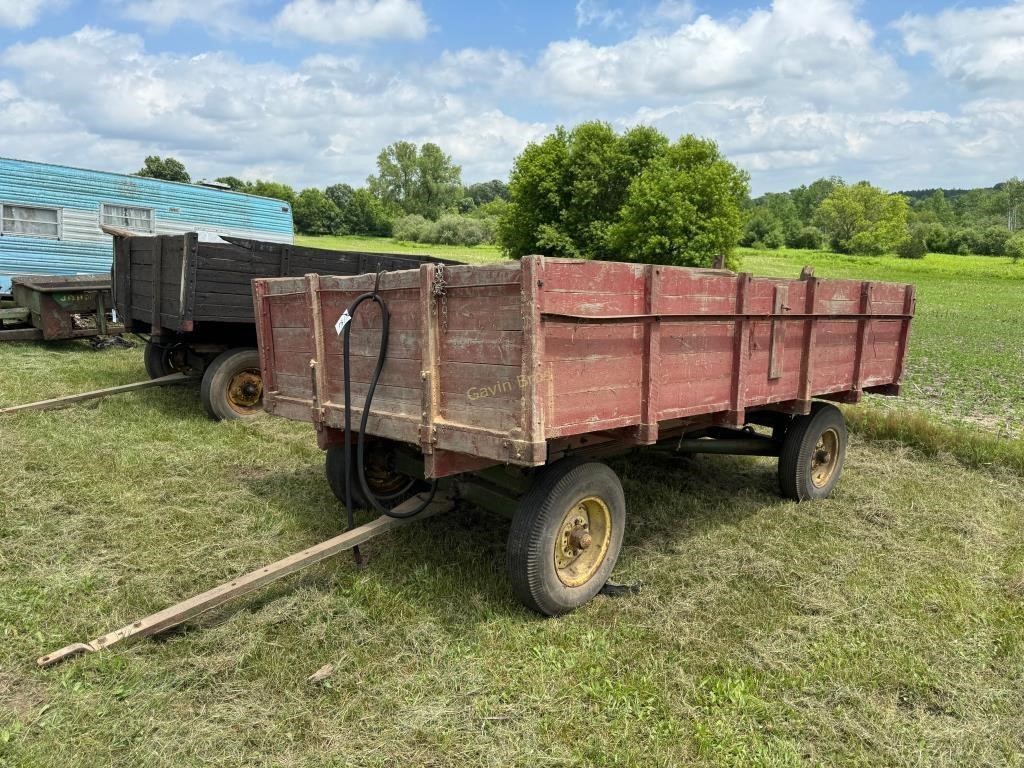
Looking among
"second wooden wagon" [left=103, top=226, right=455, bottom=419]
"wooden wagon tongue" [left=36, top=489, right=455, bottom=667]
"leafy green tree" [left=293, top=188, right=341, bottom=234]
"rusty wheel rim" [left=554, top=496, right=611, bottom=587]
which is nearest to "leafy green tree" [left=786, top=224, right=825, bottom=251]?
"leafy green tree" [left=293, top=188, right=341, bottom=234]

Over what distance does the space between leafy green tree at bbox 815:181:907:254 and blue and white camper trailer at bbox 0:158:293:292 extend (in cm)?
8220

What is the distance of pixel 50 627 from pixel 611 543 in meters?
2.86

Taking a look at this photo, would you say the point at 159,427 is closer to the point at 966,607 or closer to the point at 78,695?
the point at 78,695

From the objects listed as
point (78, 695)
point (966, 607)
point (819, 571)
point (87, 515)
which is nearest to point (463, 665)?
point (78, 695)

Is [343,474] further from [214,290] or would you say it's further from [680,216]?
[680,216]

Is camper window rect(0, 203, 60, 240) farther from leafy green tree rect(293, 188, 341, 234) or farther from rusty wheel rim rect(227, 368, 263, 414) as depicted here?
leafy green tree rect(293, 188, 341, 234)

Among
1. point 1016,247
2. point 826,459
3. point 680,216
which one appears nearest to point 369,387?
point 826,459

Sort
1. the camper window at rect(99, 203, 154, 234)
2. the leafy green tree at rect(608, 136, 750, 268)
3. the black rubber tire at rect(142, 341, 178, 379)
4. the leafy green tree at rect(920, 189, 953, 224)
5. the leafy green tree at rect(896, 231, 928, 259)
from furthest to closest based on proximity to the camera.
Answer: the leafy green tree at rect(920, 189, 953, 224) → the leafy green tree at rect(896, 231, 928, 259) → the leafy green tree at rect(608, 136, 750, 268) → the camper window at rect(99, 203, 154, 234) → the black rubber tire at rect(142, 341, 178, 379)

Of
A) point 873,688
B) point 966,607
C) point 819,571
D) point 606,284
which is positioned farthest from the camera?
point 819,571

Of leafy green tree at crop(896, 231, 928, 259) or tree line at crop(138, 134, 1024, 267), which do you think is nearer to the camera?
tree line at crop(138, 134, 1024, 267)

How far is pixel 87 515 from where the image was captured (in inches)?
178

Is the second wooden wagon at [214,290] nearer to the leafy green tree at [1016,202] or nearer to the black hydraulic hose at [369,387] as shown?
the black hydraulic hose at [369,387]

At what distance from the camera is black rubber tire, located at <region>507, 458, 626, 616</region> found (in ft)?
10.8

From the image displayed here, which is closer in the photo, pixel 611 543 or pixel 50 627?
pixel 50 627
